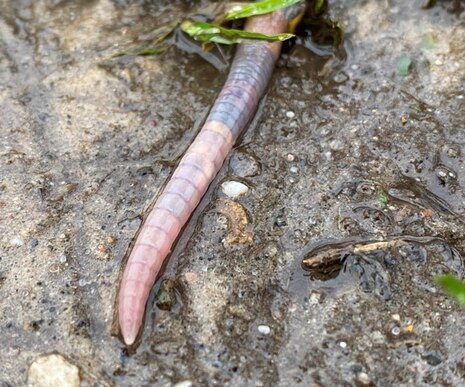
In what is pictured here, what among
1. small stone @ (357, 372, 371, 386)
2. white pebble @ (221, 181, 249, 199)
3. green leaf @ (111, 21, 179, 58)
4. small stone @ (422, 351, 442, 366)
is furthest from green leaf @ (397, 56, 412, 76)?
small stone @ (357, 372, 371, 386)

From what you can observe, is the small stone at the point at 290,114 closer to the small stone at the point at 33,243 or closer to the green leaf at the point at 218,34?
the green leaf at the point at 218,34

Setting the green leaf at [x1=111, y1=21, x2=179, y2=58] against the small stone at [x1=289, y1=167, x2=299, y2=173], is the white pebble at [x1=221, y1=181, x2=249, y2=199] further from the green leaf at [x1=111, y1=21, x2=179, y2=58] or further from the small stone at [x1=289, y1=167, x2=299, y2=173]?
the green leaf at [x1=111, y1=21, x2=179, y2=58]

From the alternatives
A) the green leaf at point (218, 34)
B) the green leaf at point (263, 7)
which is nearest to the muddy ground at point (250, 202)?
the green leaf at point (218, 34)

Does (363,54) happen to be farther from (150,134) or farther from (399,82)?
(150,134)

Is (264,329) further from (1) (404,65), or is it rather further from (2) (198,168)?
(1) (404,65)

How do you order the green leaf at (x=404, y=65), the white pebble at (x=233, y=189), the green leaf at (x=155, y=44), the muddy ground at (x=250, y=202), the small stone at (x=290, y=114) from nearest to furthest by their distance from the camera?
the muddy ground at (x=250, y=202)
the white pebble at (x=233, y=189)
the small stone at (x=290, y=114)
the green leaf at (x=404, y=65)
the green leaf at (x=155, y=44)

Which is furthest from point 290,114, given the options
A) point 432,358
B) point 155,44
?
point 432,358
